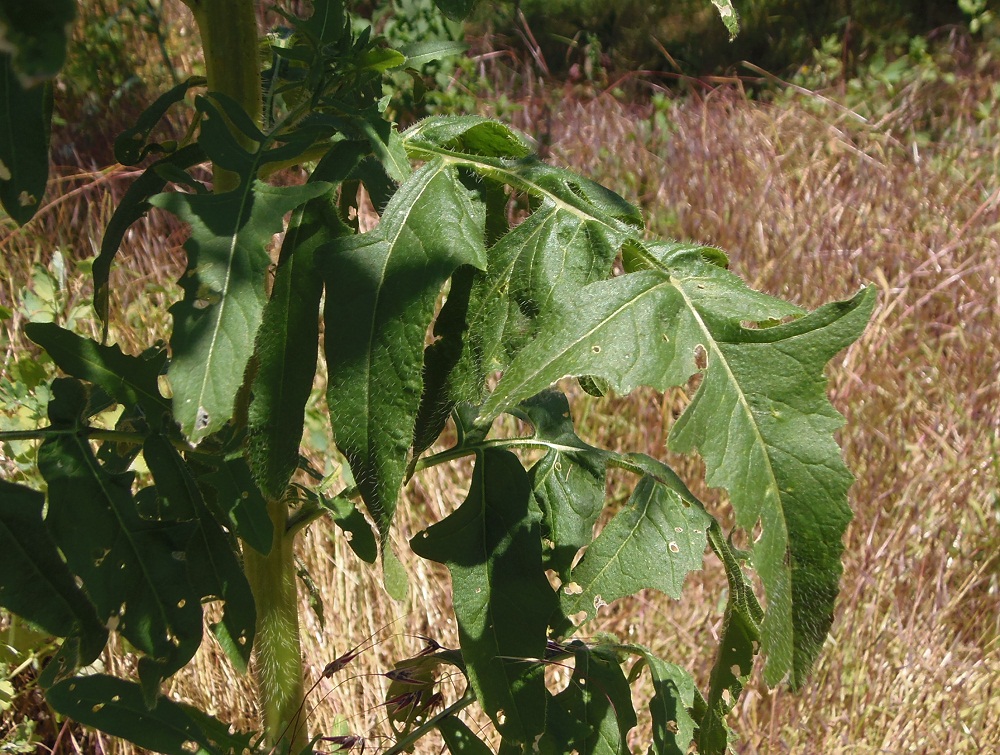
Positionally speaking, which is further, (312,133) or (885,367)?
(885,367)

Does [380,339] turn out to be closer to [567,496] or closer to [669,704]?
[567,496]

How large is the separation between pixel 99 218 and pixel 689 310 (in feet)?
12.1

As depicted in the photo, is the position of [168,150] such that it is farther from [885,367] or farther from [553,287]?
[885,367]

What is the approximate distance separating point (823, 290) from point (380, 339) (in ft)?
10.5

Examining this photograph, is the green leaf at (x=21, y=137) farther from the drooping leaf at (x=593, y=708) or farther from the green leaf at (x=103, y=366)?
the drooping leaf at (x=593, y=708)

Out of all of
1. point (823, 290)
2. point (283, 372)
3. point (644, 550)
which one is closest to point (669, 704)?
point (644, 550)

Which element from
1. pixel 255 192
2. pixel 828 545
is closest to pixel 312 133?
pixel 255 192

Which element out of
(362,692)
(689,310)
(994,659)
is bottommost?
(994,659)

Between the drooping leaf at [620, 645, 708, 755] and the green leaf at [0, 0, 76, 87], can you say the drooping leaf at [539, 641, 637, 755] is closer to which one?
the drooping leaf at [620, 645, 708, 755]

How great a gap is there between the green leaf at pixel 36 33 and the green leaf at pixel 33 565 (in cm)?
55

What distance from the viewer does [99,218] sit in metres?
4.03

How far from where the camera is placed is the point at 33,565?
0.97m

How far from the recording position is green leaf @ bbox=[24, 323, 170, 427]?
3.39 feet

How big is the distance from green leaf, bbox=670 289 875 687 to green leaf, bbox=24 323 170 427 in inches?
22.2
